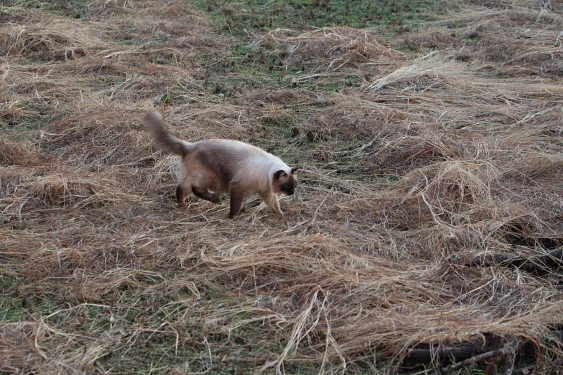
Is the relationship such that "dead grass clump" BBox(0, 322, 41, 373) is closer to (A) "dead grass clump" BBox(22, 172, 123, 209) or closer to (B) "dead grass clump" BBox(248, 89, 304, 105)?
(A) "dead grass clump" BBox(22, 172, 123, 209)

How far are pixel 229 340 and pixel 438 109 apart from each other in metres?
5.02

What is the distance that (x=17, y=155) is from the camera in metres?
6.78

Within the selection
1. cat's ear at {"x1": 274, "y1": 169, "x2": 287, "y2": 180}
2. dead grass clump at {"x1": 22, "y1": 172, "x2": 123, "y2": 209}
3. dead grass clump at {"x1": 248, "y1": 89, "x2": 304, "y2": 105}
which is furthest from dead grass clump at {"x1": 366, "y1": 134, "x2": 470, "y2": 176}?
dead grass clump at {"x1": 22, "y1": 172, "x2": 123, "y2": 209}

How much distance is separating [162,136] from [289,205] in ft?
4.27

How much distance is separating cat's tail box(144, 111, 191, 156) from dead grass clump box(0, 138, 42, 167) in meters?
1.40

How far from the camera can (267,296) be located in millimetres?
4590

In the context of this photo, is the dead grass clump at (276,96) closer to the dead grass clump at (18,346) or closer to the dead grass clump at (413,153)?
the dead grass clump at (413,153)

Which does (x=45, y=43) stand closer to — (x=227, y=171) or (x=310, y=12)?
(x=310, y=12)

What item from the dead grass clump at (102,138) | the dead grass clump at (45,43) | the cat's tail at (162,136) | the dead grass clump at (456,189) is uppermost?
the cat's tail at (162,136)

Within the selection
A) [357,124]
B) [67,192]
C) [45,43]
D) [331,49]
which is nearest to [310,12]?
[331,49]

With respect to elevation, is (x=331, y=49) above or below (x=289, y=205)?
above

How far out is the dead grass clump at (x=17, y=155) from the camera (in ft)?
22.0

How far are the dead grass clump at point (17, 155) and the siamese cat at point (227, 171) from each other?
57.2 inches

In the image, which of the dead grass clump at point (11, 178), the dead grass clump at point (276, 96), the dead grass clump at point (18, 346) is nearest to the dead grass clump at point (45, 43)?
the dead grass clump at point (276, 96)
